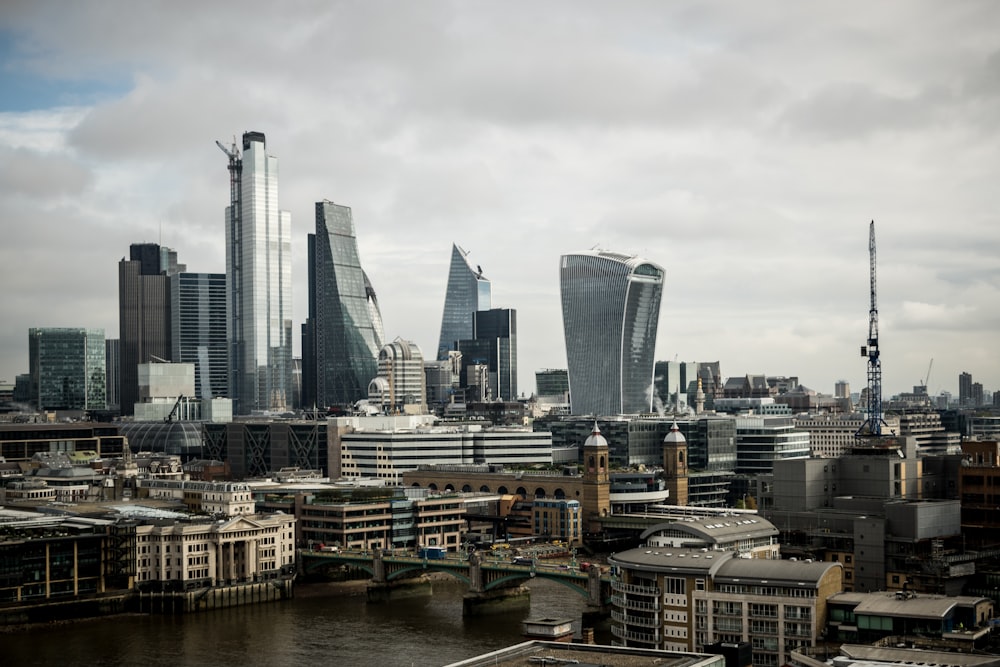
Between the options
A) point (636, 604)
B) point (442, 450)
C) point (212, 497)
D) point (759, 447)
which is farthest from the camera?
point (759, 447)

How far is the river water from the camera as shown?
91312 millimetres

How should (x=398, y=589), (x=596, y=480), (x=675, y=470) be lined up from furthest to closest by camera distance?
(x=675, y=470)
(x=596, y=480)
(x=398, y=589)

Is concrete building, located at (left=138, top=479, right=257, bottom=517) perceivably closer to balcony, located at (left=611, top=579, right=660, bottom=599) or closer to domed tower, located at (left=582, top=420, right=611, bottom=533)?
domed tower, located at (left=582, top=420, right=611, bottom=533)

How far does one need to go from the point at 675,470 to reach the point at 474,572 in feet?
192

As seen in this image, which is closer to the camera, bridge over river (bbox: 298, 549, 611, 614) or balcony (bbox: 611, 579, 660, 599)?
balcony (bbox: 611, 579, 660, 599)

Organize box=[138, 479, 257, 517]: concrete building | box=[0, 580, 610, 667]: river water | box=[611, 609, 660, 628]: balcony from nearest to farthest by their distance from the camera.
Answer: box=[611, 609, 660, 628]: balcony → box=[0, 580, 610, 667]: river water → box=[138, 479, 257, 517]: concrete building

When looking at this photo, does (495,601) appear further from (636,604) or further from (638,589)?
(638,589)

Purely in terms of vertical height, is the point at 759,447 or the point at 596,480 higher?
the point at 759,447

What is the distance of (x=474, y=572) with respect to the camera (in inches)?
4478

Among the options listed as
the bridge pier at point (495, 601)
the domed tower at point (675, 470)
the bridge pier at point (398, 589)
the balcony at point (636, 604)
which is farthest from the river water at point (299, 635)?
the domed tower at point (675, 470)

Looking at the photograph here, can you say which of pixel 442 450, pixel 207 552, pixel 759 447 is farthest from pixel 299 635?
pixel 759 447

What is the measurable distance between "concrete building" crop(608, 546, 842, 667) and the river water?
9.89 meters

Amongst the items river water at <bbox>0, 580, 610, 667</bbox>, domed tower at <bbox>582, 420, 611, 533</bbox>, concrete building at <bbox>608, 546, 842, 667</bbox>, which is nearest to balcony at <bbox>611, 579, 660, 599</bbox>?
concrete building at <bbox>608, 546, 842, 667</bbox>

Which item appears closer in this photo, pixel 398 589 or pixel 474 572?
pixel 474 572
